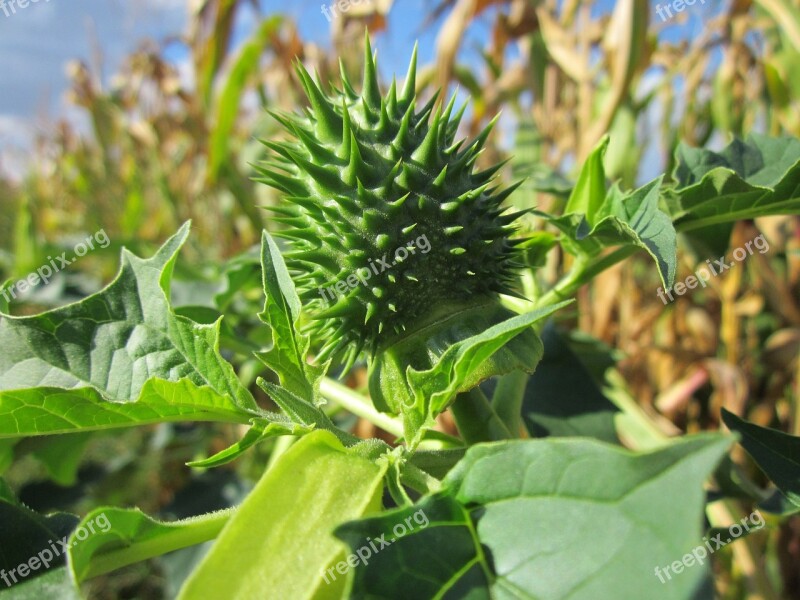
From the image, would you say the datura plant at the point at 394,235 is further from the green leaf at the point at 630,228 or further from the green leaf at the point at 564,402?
the green leaf at the point at 564,402

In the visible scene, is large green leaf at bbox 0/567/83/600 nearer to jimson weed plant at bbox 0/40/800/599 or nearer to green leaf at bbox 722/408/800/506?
jimson weed plant at bbox 0/40/800/599

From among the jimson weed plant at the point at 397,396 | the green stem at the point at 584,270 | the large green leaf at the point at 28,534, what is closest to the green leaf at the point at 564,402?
the jimson weed plant at the point at 397,396

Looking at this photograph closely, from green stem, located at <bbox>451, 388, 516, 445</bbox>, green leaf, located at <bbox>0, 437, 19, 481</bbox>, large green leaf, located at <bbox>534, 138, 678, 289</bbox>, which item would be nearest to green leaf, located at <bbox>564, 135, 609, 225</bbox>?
large green leaf, located at <bbox>534, 138, 678, 289</bbox>

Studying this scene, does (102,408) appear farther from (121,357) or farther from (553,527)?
(553,527)

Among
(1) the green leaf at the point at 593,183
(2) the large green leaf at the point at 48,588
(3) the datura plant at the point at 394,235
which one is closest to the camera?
(2) the large green leaf at the point at 48,588

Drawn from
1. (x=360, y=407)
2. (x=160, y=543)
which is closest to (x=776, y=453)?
(x=360, y=407)

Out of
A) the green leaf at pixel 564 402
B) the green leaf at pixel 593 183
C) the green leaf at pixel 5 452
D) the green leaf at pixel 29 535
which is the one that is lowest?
the green leaf at pixel 564 402
